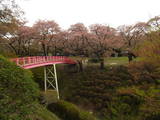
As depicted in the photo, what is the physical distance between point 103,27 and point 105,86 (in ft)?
31.1

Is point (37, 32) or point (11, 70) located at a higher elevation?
point (37, 32)

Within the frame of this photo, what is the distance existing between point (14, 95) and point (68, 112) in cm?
539

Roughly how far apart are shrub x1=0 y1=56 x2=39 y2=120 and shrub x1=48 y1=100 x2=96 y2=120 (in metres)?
4.70

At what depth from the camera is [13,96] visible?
233cm

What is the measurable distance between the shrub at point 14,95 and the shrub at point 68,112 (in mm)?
4697

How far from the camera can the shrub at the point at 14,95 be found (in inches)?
79.6

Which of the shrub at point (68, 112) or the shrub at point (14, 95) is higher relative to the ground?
the shrub at point (14, 95)

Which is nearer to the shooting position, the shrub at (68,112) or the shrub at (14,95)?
the shrub at (14,95)

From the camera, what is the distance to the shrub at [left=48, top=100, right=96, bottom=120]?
265 inches

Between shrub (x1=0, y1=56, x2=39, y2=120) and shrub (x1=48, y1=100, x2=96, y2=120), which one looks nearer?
shrub (x1=0, y1=56, x2=39, y2=120)

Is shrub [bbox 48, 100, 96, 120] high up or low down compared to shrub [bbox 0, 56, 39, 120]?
down

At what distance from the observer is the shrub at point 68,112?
6.73 metres

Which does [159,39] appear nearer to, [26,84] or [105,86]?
[26,84]

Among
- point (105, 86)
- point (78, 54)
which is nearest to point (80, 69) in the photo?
point (78, 54)
